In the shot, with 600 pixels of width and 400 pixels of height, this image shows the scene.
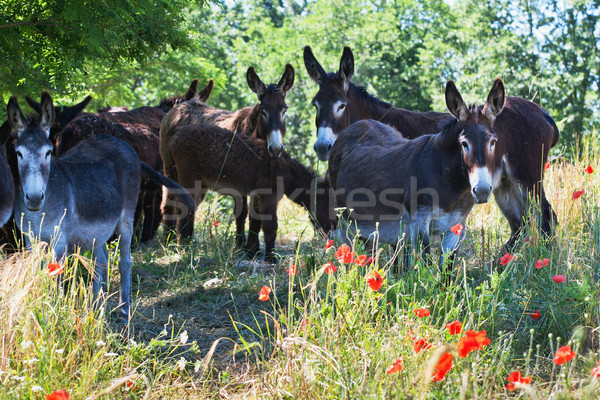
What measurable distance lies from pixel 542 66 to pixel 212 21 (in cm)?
1361

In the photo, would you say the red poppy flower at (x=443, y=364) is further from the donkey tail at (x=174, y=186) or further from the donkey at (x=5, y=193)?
the donkey at (x=5, y=193)

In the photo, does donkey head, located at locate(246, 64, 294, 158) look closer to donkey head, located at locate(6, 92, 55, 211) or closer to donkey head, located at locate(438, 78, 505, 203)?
donkey head, located at locate(438, 78, 505, 203)

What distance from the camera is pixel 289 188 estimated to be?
7.31m

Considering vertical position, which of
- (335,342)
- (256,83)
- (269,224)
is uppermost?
(256,83)

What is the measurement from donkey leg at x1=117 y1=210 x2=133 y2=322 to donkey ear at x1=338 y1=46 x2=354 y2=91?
2.81 m

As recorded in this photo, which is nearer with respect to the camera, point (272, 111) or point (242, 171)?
point (242, 171)

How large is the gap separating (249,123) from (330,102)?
1.25 metres

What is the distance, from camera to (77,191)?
4.86m

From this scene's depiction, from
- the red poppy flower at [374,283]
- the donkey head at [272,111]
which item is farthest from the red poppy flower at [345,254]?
the donkey head at [272,111]

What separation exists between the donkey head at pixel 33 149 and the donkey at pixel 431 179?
83.6 inches

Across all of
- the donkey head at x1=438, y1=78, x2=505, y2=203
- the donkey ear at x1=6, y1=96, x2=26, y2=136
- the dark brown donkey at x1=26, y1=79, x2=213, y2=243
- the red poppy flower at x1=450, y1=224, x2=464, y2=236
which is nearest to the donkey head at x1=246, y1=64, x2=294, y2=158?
the dark brown donkey at x1=26, y1=79, x2=213, y2=243

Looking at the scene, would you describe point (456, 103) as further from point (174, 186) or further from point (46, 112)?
point (46, 112)

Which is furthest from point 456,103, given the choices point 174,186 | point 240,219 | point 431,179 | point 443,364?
point 240,219

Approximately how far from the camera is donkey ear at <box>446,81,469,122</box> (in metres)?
4.40
